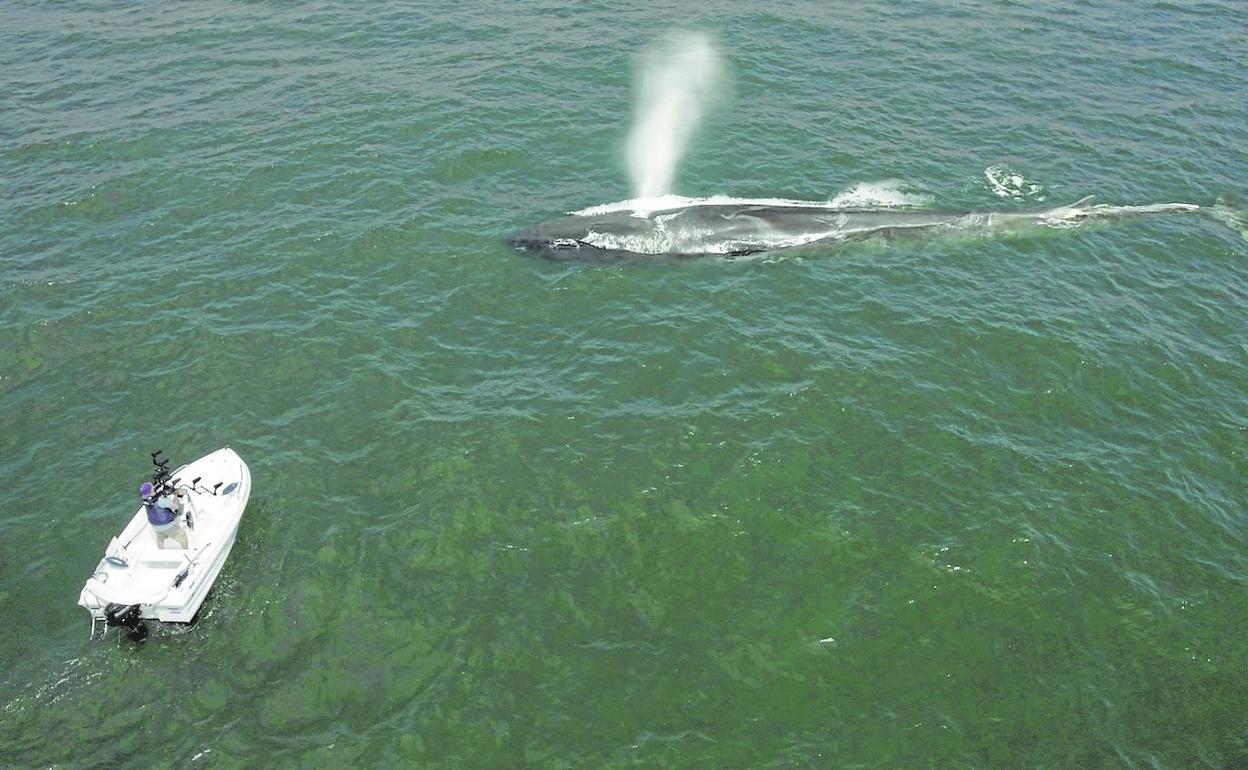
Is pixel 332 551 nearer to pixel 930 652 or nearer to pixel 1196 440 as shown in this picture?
pixel 930 652

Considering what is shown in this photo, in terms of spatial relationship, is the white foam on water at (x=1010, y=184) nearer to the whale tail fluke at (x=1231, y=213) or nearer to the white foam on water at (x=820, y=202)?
the white foam on water at (x=820, y=202)

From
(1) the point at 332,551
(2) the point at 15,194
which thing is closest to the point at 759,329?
(1) the point at 332,551

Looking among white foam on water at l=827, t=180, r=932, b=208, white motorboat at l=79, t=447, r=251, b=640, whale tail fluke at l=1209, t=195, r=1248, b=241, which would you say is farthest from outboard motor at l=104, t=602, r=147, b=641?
whale tail fluke at l=1209, t=195, r=1248, b=241

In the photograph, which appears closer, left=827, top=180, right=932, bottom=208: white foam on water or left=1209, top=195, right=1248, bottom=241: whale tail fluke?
left=1209, top=195, right=1248, bottom=241: whale tail fluke

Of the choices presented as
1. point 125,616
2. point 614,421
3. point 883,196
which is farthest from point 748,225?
point 125,616

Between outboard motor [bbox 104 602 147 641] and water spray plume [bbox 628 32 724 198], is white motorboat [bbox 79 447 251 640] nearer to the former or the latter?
outboard motor [bbox 104 602 147 641]

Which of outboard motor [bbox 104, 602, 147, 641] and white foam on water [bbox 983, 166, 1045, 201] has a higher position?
white foam on water [bbox 983, 166, 1045, 201]
